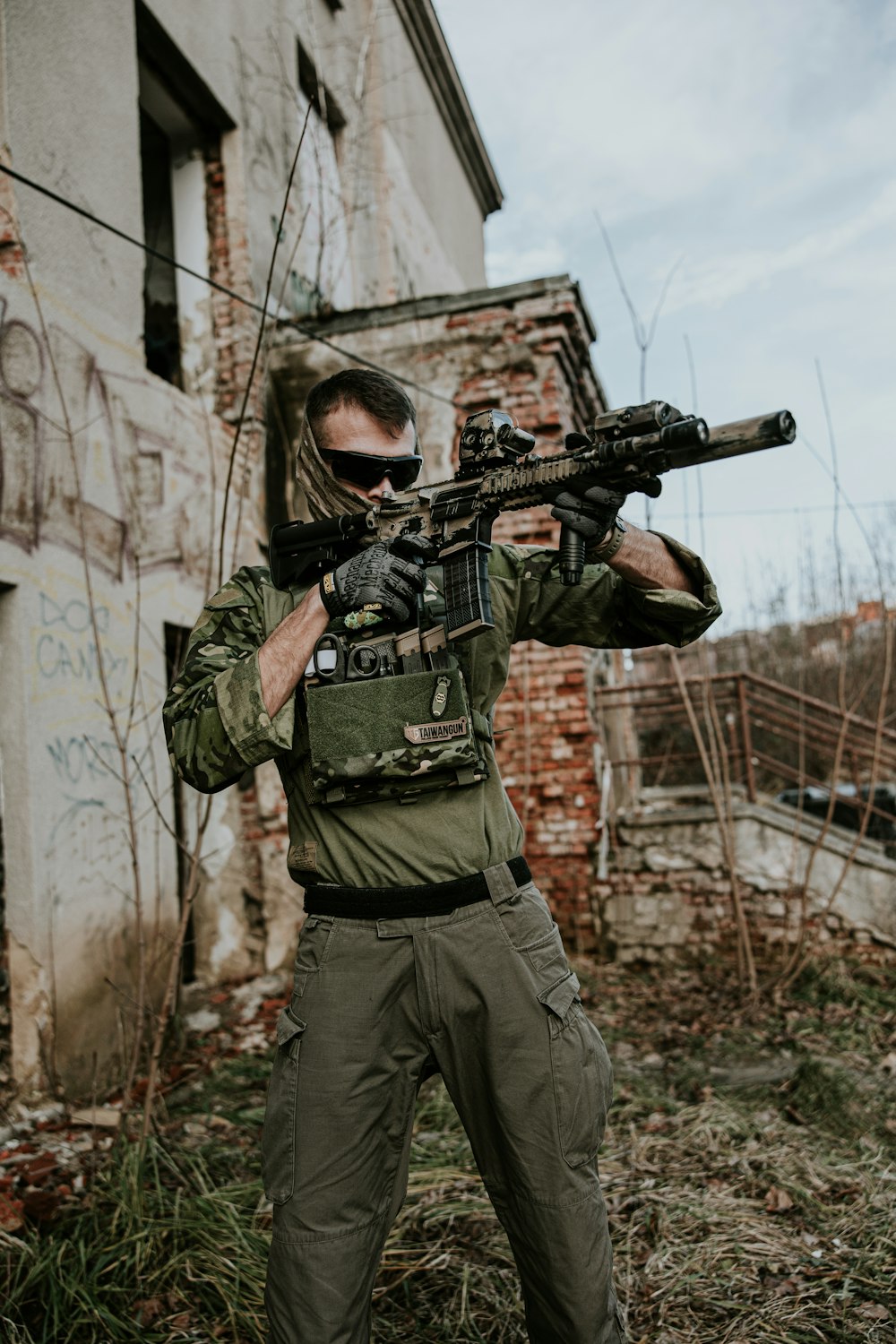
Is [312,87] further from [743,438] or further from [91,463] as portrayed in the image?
[743,438]

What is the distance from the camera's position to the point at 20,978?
3660 mm

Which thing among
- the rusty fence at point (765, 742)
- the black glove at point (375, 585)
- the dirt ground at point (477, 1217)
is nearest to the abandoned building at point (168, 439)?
the dirt ground at point (477, 1217)

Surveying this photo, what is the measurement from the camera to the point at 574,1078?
1.67 metres

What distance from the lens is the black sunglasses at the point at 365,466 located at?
2.01 metres

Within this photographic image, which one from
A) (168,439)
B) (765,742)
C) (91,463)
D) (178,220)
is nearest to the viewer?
(91,463)

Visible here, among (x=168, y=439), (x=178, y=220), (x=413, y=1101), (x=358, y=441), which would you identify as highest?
(x=178, y=220)

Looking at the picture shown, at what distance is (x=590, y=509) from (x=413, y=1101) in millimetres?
1192

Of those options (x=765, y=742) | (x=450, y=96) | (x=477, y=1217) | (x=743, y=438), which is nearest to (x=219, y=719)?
(x=743, y=438)

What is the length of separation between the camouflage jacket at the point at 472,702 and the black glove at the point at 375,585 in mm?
206

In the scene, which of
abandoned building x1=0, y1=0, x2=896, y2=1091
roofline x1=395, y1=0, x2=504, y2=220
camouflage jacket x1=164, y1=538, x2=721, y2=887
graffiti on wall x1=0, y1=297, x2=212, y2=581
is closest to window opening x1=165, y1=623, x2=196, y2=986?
abandoned building x1=0, y1=0, x2=896, y2=1091

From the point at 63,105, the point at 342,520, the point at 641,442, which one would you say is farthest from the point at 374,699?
the point at 63,105

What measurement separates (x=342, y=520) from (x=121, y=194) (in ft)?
12.2

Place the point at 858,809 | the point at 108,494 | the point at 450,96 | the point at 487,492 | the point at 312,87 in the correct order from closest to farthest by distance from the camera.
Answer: the point at 487,492 → the point at 108,494 → the point at 858,809 → the point at 312,87 → the point at 450,96

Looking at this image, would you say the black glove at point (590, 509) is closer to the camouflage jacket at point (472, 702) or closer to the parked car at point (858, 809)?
the camouflage jacket at point (472, 702)
